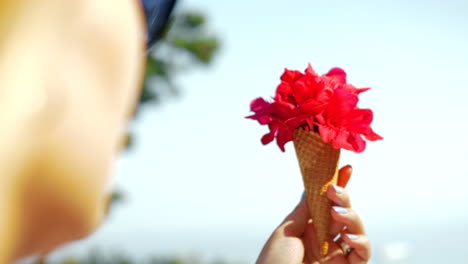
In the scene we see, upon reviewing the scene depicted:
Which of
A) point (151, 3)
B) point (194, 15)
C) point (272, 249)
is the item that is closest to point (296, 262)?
point (272, 249)

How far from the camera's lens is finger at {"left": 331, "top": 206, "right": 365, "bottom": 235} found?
1.17 metres

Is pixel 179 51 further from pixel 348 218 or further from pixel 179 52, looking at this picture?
pixel 348 218

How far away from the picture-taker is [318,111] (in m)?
1.16

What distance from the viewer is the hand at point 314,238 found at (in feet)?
3.81

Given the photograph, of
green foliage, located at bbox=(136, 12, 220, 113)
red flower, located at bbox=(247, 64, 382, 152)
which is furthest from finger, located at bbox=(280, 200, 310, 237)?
green foliage, located at bbox=(136, 12, 220, 113)

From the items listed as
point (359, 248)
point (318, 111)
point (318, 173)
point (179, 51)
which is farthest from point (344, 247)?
point (179, 51)

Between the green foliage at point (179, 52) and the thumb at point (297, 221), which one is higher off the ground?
the thumb at point (297, 221)

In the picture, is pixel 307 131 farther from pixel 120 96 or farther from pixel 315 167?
pixel 120 96

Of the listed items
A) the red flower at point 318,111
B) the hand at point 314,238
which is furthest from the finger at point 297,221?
the red flower at point 318,111

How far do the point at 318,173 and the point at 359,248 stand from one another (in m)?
0.16

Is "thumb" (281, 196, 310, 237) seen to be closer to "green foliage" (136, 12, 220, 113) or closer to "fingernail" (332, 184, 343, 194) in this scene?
"fingernail" (332, 184, 343, 194)

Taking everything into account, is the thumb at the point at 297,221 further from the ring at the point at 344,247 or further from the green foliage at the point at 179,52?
the green foliage at the point at 179,52

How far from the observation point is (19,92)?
28 cm

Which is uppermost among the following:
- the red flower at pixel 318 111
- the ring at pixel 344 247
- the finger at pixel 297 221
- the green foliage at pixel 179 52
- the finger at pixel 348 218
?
the red flower at pixel 318 111
